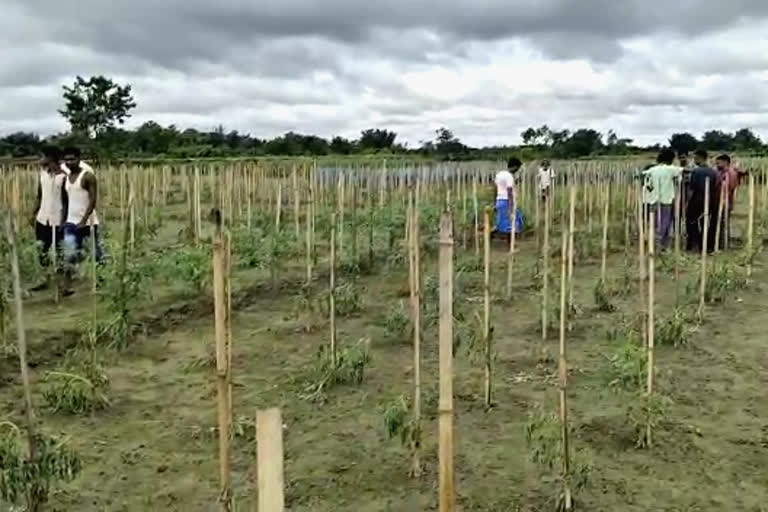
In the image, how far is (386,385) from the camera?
481cm

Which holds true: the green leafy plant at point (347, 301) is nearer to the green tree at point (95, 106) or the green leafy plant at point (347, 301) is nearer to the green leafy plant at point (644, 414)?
the green leafy plant at point (644, 414)

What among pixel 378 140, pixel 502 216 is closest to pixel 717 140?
pixel 378 140

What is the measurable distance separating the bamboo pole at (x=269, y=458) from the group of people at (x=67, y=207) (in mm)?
5147

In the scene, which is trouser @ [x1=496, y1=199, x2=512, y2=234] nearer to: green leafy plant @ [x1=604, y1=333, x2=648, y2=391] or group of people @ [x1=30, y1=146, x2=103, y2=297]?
group of people @ [x1=30, y1=146, x2=103, y2=297]

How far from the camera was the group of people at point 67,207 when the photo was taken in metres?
6.82

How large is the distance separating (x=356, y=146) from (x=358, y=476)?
124 ft

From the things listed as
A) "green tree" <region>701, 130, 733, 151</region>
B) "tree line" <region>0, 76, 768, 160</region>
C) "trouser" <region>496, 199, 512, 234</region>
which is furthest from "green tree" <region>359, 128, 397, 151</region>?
"trouser" <region>496, 199, 512, 234</region>

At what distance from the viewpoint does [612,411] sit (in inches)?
171

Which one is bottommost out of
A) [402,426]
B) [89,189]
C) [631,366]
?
[402,426]

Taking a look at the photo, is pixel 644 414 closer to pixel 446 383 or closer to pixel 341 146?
pixel 446 383

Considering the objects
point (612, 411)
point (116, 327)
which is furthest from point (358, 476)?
point (116, 327)

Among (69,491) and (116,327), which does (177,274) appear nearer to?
(116,327)

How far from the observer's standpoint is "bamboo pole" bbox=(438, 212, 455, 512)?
251 cm

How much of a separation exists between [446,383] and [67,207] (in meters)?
5.20
